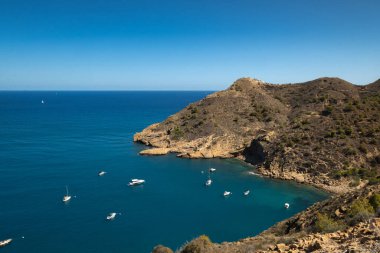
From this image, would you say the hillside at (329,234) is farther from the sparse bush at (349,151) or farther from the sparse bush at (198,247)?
the sparse bush at (349,151)

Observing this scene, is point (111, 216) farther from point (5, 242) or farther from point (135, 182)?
point (135, 182)

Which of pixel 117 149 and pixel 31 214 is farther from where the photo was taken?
pixel 117 149

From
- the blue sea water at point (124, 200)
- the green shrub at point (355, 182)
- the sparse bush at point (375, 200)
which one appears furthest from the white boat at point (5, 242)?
the green shrub at point (355, 182)

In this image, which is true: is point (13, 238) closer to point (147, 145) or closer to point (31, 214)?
point (31, 214)

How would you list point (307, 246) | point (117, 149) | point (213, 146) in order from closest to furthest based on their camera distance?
point (307, 246) < point (213, 146) < point (117, 149)

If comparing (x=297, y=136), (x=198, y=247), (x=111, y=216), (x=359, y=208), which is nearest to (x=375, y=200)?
(x=359, y=208)

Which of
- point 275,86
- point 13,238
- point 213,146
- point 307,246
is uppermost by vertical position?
point 275,86

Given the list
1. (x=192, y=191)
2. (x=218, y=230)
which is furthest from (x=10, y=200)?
(x=218, y=230)
